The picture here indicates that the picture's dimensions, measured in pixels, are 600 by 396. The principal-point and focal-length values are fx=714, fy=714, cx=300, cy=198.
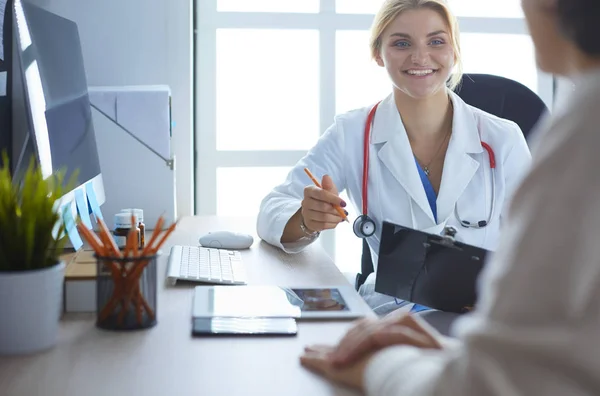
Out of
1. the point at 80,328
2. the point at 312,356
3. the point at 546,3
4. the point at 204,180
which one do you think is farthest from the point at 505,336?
the point at 204,180

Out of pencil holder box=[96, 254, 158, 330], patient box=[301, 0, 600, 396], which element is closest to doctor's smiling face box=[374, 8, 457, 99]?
pencil holder box=[96, 254, 158, 330]

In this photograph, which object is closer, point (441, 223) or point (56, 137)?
point (56, 137)

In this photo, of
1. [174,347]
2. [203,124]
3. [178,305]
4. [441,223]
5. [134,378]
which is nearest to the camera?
[134,378]

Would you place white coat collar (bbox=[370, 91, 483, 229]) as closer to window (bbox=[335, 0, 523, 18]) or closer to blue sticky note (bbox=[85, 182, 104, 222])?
blue sticky note (bbox=[85, 182, 104, 222])

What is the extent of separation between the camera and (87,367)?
86cm

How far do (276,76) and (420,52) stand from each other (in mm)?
927

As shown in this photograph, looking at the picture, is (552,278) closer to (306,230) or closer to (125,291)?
(125,291)

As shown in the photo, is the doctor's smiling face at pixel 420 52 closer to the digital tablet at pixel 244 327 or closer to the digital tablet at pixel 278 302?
the digital tablet at pixel 278 302

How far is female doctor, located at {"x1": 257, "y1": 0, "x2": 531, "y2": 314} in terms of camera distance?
1834mm

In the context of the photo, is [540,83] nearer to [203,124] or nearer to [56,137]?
[203,124]

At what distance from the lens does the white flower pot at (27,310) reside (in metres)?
0.89

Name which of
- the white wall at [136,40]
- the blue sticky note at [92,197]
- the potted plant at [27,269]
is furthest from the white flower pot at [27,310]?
the white wall at [136,40]

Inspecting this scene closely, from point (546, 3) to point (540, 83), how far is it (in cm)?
243

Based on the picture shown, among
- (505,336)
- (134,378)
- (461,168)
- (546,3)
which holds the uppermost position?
(546,3)
